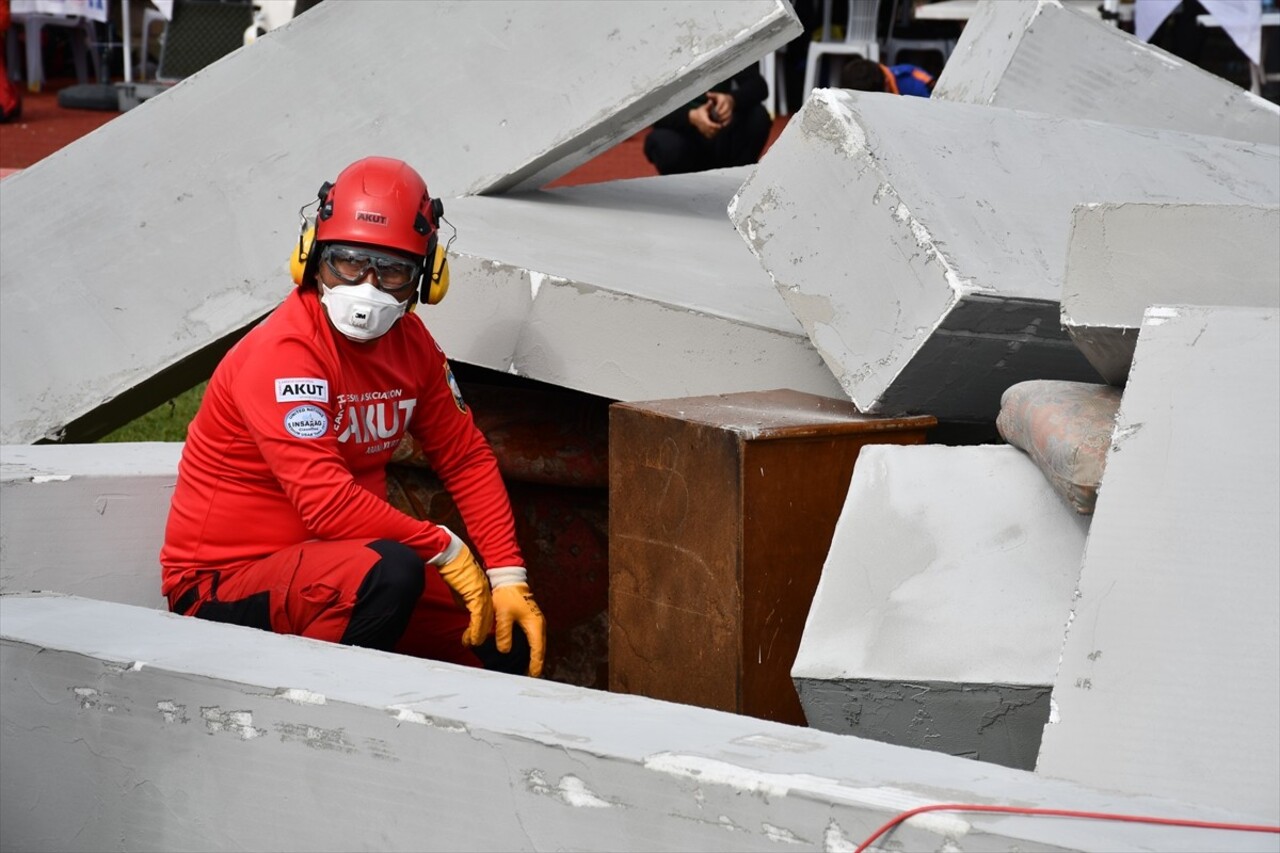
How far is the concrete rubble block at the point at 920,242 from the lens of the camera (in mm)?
2928

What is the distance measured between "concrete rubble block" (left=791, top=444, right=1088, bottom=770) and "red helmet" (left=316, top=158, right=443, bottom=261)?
99cm

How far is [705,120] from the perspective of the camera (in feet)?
25.3

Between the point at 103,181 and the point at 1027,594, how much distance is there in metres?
2.88

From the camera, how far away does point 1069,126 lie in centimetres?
353

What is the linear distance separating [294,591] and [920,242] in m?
1.33

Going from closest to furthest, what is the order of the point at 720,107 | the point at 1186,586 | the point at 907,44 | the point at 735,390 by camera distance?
the point at 1186,586 < the point at 735,390 < the point at 720,107 < the point at 907,44

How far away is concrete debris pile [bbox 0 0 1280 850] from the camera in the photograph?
187cm

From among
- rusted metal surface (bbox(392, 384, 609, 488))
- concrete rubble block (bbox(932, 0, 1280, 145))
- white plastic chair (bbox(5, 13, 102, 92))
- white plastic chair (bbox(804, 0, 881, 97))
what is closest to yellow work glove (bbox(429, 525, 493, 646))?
rusted metal surface (bbox(392, 384, 609, 488))

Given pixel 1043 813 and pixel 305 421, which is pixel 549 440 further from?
pixel 1043 813

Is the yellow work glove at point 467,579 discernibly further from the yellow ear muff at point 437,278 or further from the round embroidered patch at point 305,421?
the yellow ear muff at point 437,278

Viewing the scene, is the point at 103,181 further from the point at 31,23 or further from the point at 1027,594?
the point at 31,23

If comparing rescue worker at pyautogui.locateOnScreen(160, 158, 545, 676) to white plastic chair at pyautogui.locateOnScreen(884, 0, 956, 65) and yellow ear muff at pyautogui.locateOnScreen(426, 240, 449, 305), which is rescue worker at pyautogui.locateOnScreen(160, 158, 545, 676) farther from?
white plastic chair at pyautogui.locateOnScreen(884, 0, 956, 65)

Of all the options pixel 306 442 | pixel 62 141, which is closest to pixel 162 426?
pixel 306 442

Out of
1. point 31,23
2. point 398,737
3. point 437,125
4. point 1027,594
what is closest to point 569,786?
point 398,737
